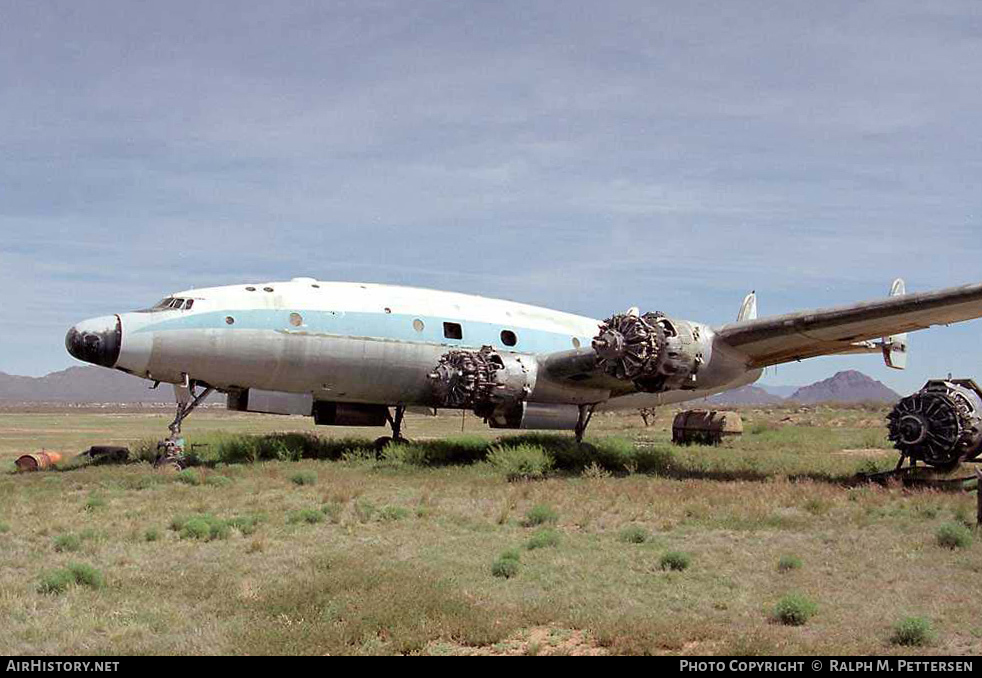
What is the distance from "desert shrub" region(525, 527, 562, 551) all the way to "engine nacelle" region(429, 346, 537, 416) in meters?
9.56

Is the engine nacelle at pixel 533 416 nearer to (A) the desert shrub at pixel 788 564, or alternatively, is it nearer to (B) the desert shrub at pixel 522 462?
(B) the desert shrub at pixel 522 462

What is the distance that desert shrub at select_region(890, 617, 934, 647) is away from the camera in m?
7.77

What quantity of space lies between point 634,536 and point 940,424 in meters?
8.99

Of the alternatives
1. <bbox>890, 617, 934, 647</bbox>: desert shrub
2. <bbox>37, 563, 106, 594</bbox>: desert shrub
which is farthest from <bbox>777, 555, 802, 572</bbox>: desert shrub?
<bbox>37, 563, 106, 594</bbox>: desert shrub

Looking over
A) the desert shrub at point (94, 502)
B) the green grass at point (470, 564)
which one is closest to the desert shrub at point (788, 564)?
the green grass at point (470, 564)

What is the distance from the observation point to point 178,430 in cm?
2170

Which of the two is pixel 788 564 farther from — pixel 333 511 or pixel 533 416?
pixel 533 416

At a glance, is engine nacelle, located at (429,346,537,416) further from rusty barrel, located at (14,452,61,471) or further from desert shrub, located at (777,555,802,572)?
desert shrub, located at (777,555,802,572)

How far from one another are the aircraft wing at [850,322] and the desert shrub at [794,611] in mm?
12105

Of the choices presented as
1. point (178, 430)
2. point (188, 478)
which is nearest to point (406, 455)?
point (178, 430)

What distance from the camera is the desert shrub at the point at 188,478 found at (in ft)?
62.6
